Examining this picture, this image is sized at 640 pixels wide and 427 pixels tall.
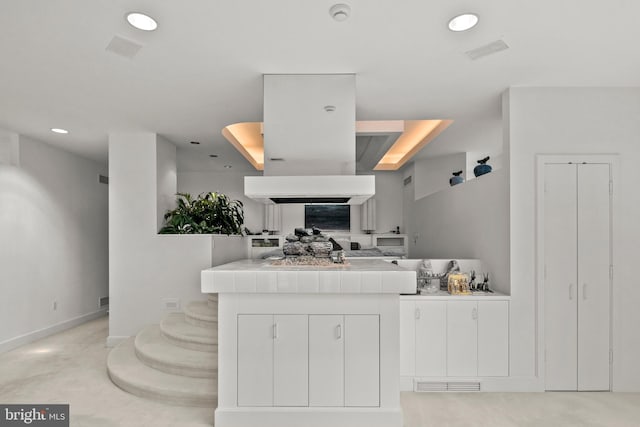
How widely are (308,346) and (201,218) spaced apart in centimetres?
282

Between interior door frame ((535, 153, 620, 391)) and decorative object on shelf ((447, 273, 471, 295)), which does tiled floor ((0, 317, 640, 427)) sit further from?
decorative object on shelf ((447, 273, 471, 295))

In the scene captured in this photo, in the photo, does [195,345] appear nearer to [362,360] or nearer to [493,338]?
[362,360]

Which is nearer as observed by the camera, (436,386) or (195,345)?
(436,386)

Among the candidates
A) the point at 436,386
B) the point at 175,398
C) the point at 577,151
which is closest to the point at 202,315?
the point at 175,398

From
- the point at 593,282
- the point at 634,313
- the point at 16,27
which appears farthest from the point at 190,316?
the point at 634,313

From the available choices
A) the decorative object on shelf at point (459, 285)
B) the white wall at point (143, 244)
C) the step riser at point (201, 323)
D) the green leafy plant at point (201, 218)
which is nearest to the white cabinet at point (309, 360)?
the decorative object on shelf at point (459, 285)

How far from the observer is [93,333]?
190 inches

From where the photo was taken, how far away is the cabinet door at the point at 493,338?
2.99m

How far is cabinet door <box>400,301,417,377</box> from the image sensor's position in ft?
9.85

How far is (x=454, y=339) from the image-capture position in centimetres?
301

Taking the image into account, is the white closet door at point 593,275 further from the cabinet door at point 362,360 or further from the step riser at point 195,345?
the step riser at point 195,345

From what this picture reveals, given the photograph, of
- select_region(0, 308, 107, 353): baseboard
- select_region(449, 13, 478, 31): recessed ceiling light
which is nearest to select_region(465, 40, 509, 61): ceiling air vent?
select_region(449, 13, 478, 31): recessed ceiling light

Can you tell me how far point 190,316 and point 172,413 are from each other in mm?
1227

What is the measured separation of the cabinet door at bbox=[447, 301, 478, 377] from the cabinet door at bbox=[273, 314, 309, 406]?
1.34 m
